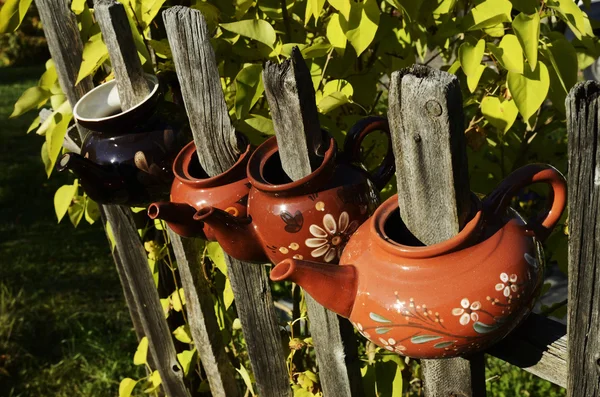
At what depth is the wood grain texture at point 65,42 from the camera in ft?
5.85

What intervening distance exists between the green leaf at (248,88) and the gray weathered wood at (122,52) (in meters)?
0.24

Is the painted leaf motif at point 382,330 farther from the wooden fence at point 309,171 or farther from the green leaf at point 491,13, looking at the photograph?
the green leaf at point 491,13

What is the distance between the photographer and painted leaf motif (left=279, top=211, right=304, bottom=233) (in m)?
1.19

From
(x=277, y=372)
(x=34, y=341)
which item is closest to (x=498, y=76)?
(x=277, y=372)

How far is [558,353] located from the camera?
1104mm

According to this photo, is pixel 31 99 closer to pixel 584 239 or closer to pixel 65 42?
pixel 65 42

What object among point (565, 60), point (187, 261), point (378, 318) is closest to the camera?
point (378, 318)

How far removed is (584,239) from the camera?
928 millimetres

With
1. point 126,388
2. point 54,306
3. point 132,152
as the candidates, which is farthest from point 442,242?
point 54,306

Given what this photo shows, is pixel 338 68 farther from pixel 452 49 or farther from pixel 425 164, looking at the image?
pixel 425 164

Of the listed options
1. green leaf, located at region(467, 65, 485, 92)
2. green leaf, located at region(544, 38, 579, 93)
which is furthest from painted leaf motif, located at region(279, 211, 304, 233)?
green leaf, located at region(544, 38, 579, 93)

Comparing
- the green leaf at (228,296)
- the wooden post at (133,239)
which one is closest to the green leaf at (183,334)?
the wooden post at (133,239)

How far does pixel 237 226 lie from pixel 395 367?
0.69m

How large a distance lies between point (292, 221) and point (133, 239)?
996mm
